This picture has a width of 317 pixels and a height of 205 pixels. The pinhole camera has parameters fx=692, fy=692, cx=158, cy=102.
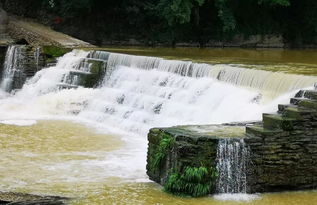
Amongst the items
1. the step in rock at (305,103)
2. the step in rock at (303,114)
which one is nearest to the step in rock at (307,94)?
the step in rock at (305,103)

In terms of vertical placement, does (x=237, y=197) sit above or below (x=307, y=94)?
below

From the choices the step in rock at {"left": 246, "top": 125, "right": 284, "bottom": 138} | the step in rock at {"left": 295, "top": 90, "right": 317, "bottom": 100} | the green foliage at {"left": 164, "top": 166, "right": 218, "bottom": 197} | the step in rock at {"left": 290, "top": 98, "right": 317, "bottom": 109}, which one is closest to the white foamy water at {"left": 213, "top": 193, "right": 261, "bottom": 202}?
the green foliage at {"left": 164, "top": 166, "right": 218, "bottom": 197}

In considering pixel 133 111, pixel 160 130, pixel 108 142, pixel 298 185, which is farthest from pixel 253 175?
pixel 133 111

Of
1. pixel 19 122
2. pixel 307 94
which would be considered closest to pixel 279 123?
pixel 307 94

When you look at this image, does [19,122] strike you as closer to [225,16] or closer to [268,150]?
[268,150]

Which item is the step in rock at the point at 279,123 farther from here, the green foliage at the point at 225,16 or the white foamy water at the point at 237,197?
the green foliage at the point at 225,16

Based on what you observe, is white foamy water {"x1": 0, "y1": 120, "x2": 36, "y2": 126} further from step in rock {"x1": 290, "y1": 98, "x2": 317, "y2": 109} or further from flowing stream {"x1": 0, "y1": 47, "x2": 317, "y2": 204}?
step in rock {"x1": 290, "y1": 98, "x2": 317, "y2": 109}

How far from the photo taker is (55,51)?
24516 millimetres

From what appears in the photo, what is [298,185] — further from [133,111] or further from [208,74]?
[133,111]

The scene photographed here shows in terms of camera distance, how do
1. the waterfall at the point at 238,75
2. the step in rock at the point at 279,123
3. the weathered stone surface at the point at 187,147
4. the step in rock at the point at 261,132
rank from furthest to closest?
the waterfall at the point at 238,75 < the step in rock at the point at 279,123 < the step in rock at the point at 261,132 < the weathered stone surface at the point at 187,147

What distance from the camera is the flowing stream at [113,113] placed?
1208 cm

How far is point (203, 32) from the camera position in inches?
1351

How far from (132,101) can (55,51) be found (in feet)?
21.0

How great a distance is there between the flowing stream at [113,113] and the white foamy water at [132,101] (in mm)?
21
